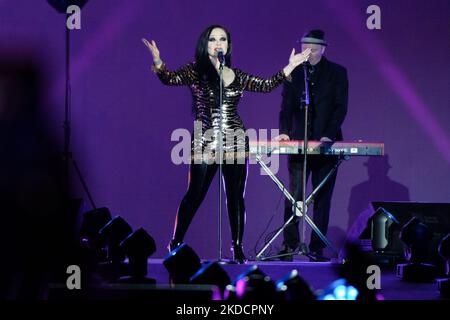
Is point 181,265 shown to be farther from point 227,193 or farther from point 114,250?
point 227,193

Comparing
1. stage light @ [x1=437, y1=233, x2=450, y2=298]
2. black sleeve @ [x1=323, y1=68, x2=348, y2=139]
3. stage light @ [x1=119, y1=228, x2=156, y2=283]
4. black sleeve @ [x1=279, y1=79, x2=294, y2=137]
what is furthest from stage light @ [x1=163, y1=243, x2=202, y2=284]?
black sleeve @ [x1=323, y1=68, x2=348, y2=139]

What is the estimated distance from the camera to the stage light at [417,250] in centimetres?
514

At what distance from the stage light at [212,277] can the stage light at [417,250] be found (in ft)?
7.31

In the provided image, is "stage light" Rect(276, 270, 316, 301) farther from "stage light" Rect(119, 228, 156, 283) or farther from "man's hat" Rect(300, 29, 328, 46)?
"man's hat" Rect(300, 29, 328, 46)

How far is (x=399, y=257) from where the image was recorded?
5977 mm

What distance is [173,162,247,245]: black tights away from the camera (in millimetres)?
5641

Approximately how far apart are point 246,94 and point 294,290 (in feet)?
Result: 16.7

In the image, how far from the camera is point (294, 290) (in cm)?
291

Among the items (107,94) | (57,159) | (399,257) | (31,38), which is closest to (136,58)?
(107,94)

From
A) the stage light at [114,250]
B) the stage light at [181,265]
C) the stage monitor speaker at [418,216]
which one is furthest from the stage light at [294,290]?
the stage monitor speaker at [418,216]

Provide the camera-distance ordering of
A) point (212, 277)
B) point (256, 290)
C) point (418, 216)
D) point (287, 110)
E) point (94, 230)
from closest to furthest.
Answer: point (256, 290) → point (212, 277) → point (94, 230) → point (418, 216) → point (287, 110)

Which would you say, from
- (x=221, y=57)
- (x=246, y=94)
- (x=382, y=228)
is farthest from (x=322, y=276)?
(x=246, y=94)
